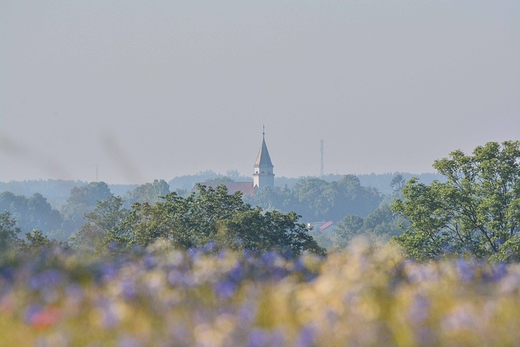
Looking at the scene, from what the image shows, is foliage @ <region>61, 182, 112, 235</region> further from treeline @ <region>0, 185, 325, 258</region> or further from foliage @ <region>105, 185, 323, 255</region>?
foliage @ <region>105, 185, 323, 255</region>

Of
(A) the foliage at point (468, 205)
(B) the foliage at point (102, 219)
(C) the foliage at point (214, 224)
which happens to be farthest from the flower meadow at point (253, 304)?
(B) the foliage at point (102, 219)

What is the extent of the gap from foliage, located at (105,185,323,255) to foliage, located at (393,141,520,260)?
14.5ft

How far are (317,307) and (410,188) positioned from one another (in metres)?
26.3

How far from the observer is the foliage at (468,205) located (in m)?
28.8

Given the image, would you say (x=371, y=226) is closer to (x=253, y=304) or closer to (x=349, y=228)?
(x=349, y=228)

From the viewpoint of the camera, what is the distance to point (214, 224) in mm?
28703

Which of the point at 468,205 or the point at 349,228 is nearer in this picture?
the point at 468,205

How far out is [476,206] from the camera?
30.3m

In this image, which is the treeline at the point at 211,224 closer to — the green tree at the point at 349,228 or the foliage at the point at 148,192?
the green tree at the point at 349,228

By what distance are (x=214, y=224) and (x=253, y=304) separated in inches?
919

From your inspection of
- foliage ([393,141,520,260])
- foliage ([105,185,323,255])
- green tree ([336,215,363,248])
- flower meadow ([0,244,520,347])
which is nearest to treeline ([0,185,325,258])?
foliage ([105,185,323,255])

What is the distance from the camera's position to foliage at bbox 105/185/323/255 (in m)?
25.4

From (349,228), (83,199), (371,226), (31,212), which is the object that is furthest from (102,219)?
(83,199)

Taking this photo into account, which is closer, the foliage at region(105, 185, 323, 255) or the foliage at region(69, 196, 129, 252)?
the foliage at region(105, 185, 323, 255)
